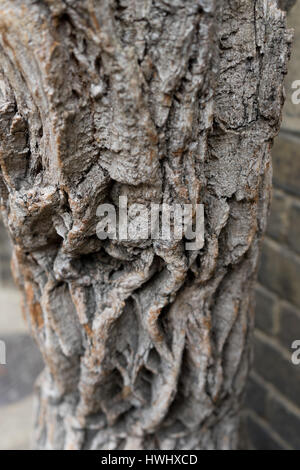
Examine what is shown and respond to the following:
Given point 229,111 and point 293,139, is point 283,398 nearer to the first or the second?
point 293,139

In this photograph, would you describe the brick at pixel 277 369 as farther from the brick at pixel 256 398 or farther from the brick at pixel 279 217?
the brick at pixel 279 217

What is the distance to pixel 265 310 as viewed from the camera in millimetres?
1500

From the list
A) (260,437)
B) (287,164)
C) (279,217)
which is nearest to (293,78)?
(287,164)

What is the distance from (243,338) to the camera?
855 millimetres

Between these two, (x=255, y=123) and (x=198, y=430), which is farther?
(x=198, y=430)

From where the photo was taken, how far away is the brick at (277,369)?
1.44 m

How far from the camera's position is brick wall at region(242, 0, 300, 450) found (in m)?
1.31

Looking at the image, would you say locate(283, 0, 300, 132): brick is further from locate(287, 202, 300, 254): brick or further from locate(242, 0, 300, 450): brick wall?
locate(287, 202, 300, 254): brick

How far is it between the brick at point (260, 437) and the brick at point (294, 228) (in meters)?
0.64

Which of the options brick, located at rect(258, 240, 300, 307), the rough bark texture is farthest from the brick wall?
the rough bark texture

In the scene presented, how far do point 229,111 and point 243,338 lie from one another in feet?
1.36

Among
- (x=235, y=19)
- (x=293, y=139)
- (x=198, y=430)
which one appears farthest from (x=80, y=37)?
(x=293, y=139)

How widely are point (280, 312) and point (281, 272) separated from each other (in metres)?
0.13

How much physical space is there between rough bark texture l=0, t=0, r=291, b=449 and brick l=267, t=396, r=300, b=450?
0.59m
